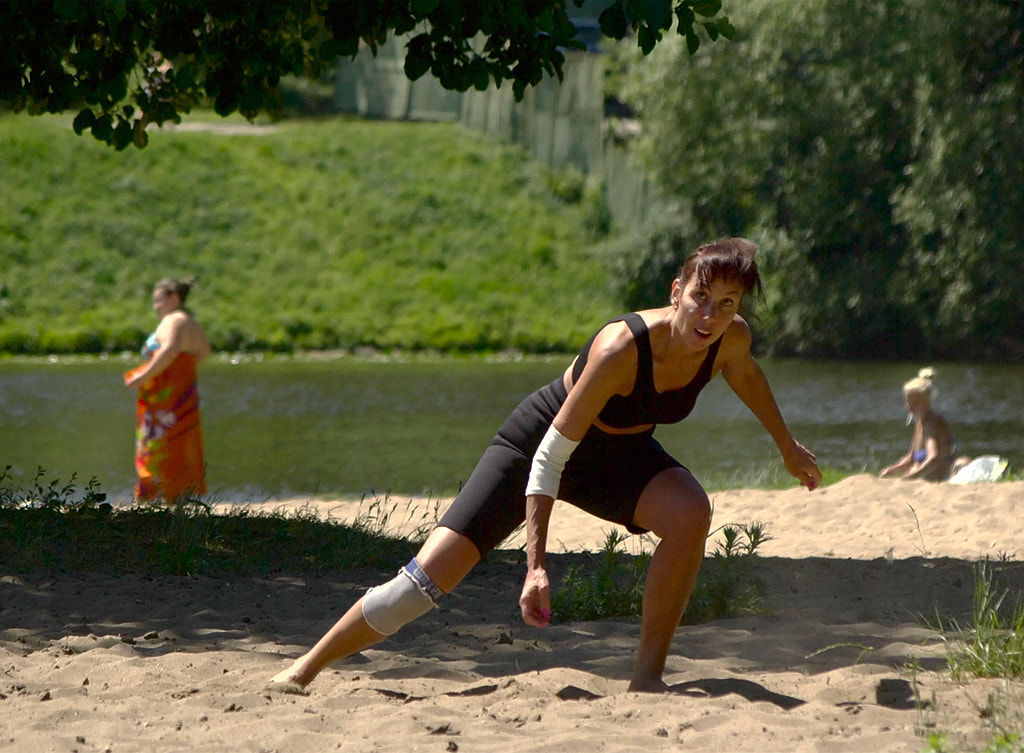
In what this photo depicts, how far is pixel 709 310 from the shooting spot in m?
4.41

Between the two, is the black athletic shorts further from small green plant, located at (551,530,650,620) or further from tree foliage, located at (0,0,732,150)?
tree foliage, located at (0,0,732,150)

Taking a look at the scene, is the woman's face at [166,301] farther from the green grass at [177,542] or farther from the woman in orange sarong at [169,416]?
the green grass at [177,542]

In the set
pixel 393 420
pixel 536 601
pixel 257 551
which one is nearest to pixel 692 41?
pixel 257 551

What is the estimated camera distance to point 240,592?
247 inches

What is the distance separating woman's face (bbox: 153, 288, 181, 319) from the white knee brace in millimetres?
6031

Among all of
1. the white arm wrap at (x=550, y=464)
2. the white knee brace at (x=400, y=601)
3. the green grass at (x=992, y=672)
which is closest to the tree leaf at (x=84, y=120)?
the white knee brace at (x=400, y=601)

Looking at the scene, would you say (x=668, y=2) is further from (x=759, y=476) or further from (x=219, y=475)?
(x=219, y=475)

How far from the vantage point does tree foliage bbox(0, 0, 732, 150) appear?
704cm

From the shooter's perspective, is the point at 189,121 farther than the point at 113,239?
Yes

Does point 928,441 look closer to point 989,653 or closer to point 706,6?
point 706,6

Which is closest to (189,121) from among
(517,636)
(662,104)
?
(662,104)

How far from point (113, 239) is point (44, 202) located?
2.12 metres

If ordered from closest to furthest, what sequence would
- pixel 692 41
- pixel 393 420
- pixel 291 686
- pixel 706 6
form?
pixel 291 686, pixel 706 6, pixel 692 41, pixel 393 420

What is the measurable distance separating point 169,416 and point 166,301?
2.96ft
